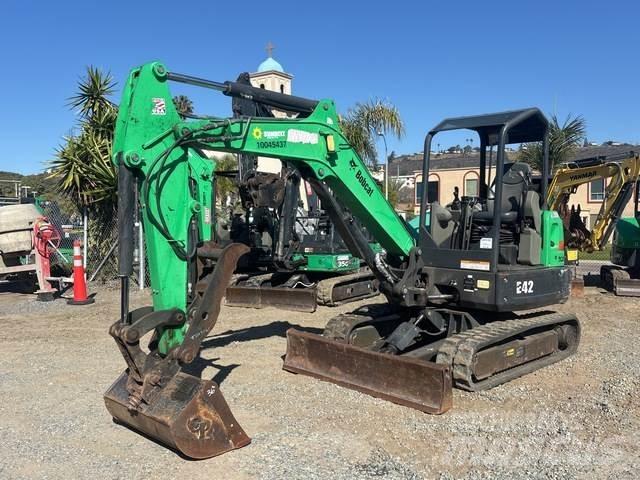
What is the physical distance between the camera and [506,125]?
21.2 ft

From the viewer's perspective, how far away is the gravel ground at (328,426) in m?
4.45

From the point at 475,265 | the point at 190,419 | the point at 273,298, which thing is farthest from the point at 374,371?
the point at 273,298

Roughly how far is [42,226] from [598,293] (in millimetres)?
11849

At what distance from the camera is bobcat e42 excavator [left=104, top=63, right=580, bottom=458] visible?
472cm

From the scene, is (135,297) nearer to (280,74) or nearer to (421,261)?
(421,261)

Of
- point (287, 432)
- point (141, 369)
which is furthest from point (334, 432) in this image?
point (141, 369)

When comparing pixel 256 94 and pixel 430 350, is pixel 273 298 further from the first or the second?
pixel 256 94

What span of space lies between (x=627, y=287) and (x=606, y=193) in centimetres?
216

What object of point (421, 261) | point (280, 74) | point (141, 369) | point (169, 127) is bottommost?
point (141, 369)

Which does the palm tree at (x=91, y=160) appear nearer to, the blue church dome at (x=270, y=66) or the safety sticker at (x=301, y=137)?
the safety sticker at (x=301, y=137)

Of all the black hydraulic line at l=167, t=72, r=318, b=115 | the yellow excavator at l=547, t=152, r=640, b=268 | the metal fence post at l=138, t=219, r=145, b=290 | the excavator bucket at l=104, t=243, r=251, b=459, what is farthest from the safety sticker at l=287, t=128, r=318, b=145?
the yellow excavator at l=547, t=152, r=640, b=268

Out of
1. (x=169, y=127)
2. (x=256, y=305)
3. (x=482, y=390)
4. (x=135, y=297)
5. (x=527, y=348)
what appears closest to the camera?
(x=169, y=127)

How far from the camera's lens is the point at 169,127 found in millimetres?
4980

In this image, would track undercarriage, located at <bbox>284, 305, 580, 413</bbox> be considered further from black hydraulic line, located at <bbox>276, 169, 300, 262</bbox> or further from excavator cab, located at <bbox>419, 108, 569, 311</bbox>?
black hydraulic line, located at <bbox>276, 169, 300, 262</bbox>
